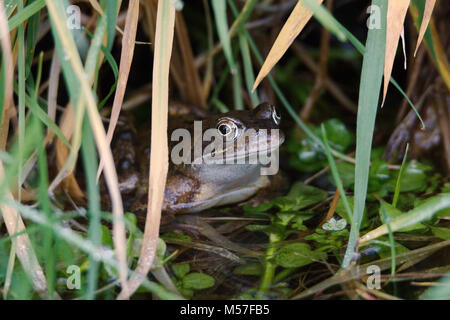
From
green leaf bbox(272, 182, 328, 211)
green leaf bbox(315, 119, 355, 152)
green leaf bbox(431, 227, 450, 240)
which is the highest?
green leaf bbox(315, 119, 355, 152)

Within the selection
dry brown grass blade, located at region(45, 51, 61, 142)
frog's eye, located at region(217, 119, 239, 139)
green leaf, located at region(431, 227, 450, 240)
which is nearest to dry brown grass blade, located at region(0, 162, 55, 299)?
dry brown grass blade, located at region(45, 51, 61, 142)

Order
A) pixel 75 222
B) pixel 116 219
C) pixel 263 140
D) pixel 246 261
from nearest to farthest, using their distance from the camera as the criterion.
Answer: pixel 116 219 → pixel 246 261 → pixel 75 222 → pixel 263 140

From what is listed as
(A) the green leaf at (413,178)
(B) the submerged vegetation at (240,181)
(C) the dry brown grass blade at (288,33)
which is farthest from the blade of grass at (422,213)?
(A) the green leaf at (413,178)

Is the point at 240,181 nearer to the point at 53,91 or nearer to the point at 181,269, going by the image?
the point at 181,269

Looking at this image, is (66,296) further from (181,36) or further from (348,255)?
(181,36)

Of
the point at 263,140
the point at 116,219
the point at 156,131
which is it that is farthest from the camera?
the point at 263,140

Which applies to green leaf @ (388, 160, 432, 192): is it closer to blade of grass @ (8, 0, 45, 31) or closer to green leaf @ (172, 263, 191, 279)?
green leaf @ (172, 263, 191, 279)

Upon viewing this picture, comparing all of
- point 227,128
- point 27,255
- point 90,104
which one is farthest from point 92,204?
point 227,128

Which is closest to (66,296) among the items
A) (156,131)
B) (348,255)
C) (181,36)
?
(156,131)
